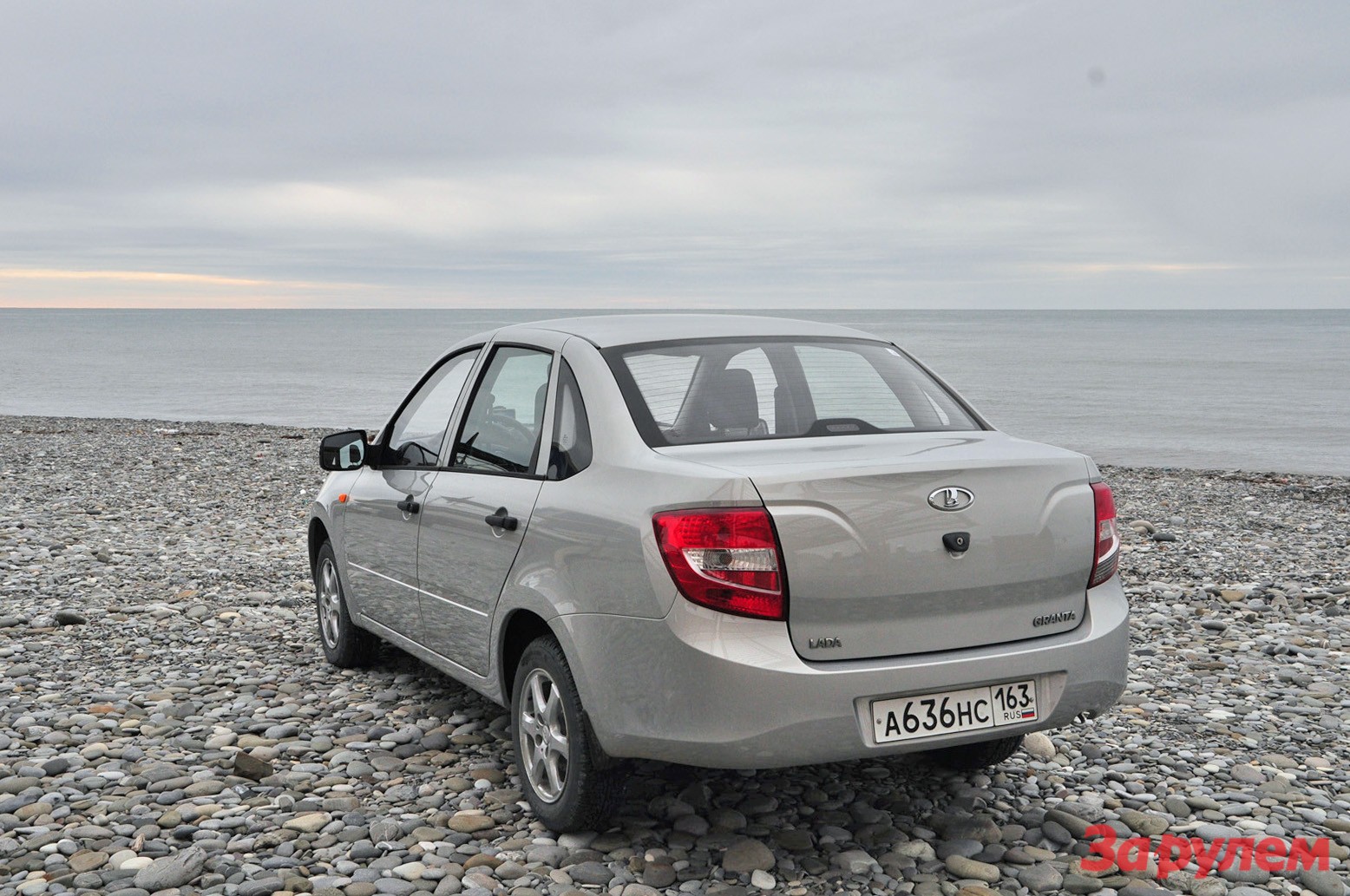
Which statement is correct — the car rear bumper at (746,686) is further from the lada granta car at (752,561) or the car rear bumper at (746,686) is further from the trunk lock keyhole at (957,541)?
the trunk lock keyhole at (957,541)

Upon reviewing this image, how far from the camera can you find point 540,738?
13.7 feet

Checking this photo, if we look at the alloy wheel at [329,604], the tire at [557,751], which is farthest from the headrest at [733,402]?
the alloy wheel at [329,604]

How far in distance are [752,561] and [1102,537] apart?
1282 millimetres

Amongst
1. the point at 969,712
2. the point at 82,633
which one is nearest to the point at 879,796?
the point at 969,712

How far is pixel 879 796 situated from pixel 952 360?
2628 inches

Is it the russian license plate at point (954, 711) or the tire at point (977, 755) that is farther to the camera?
the tire at point (977, 755)

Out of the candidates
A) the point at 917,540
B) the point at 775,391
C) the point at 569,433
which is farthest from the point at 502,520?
the point at 917,540

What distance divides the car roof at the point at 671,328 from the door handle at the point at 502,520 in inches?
26.4

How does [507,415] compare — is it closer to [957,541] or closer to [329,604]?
[957,541]

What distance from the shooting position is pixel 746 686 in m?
3.39

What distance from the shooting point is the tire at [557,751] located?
152 inches

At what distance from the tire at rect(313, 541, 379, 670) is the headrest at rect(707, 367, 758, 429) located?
265 cm

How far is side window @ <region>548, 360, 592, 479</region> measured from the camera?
400 centimetres

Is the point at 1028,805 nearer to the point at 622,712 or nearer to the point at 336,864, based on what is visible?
the point at 622,712
